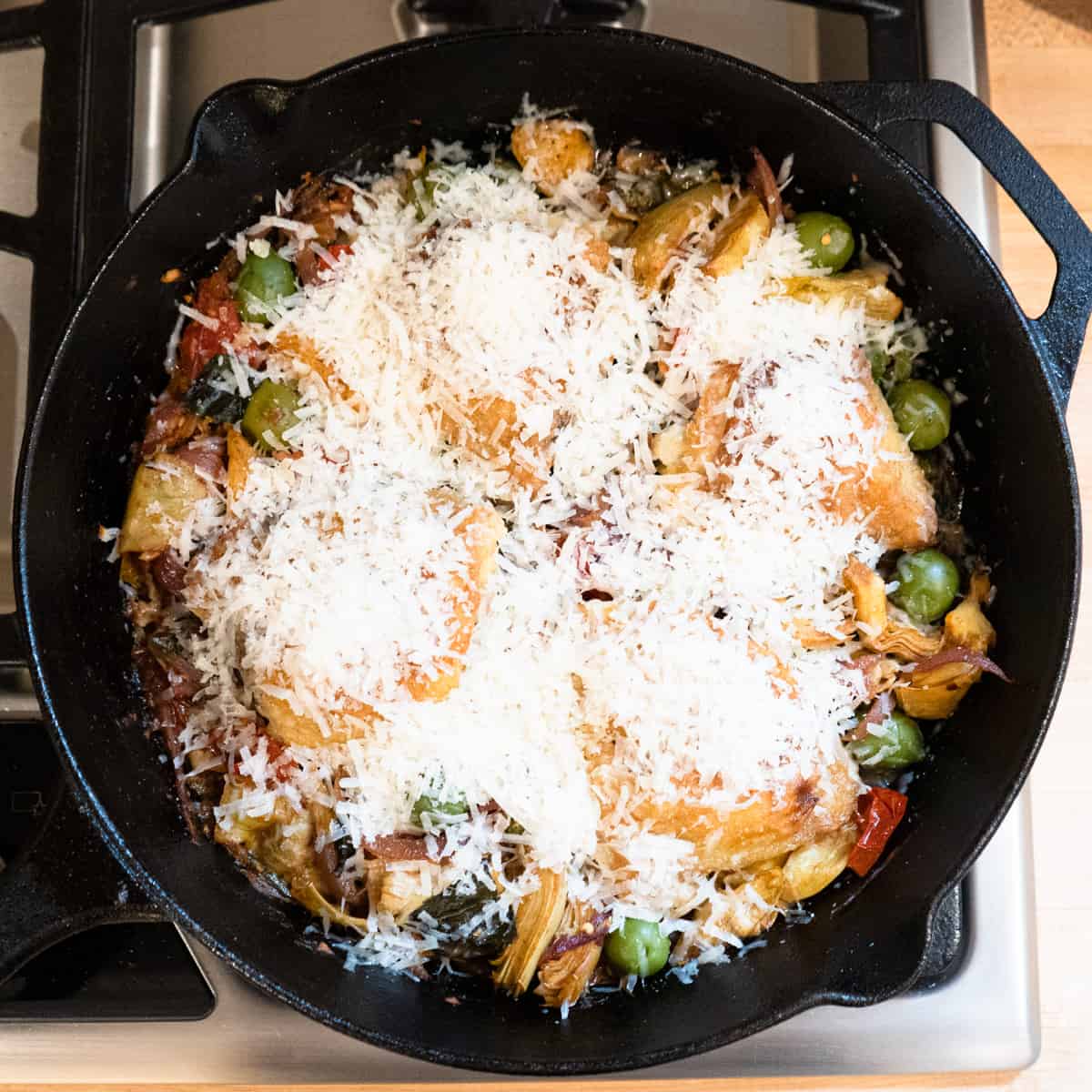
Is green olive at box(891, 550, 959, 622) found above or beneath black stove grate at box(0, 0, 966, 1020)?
beneath

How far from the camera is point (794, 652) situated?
1.94 meters

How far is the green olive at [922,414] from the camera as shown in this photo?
2018 millimetres

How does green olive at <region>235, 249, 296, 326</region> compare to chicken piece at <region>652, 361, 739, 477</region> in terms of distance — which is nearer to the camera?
chicken piece at <region>652, 361, 739, 477</region>

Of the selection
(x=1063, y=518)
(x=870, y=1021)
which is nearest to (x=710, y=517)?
(x=1063, y=518)

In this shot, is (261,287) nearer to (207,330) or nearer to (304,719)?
(207,330)

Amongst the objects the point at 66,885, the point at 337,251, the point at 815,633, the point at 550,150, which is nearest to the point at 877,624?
the point at 815,633

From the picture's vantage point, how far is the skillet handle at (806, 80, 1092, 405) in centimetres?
185

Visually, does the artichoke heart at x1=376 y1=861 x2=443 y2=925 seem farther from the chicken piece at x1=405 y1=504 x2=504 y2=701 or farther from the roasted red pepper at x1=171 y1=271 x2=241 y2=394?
the roasted red pepper at x1=171 y1=271 x2=241 y2=394

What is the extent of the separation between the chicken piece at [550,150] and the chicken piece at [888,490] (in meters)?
0.66

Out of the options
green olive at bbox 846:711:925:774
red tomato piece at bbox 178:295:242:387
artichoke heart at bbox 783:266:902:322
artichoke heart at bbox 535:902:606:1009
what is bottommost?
artichoke heart at bbox 535:902:606:1009


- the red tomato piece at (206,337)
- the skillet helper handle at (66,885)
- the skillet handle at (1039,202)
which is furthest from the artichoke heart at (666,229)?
the skillet helper handle at (66,885)

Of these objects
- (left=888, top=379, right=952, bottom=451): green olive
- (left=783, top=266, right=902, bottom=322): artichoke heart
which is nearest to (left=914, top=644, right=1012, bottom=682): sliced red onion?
(left=888, top=379, right=952, bottom=451): green olive

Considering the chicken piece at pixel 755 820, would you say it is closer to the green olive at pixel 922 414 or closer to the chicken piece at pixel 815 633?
the chicken piece at pixel 815 633

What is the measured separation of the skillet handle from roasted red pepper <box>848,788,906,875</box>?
75 centimetres
